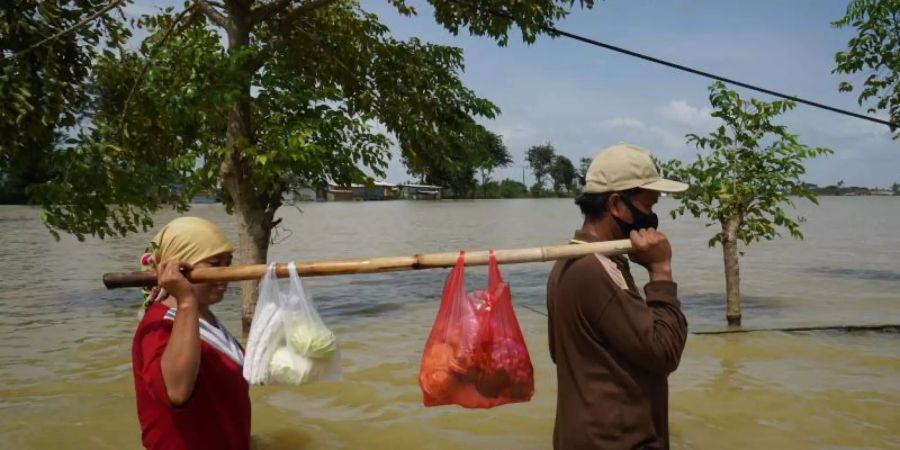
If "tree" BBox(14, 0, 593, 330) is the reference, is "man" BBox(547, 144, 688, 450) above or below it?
below

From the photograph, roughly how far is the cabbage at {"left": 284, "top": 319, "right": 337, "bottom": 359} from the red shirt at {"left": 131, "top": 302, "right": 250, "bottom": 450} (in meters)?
0.21

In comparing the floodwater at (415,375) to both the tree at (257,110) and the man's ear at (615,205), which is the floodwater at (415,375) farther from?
the man's ear at (615,205)

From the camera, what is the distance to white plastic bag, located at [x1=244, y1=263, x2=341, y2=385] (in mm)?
2387

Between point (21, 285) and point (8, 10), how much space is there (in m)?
10.0

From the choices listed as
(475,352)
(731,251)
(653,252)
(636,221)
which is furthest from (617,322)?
(731,251)

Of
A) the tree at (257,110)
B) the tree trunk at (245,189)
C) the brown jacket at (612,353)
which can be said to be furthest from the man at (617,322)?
the tree trunk at (245,189)

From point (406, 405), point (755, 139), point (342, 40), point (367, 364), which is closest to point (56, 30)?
point (342, 40)

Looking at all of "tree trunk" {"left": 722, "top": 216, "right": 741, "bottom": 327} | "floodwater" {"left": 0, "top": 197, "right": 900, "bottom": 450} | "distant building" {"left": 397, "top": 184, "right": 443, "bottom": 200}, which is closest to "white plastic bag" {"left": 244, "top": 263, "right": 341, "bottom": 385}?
"floodwater" {"left": 0, "top": 197, "right": 900, "bottom": 450}

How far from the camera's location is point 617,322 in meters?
2.07

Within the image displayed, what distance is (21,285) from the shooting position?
50.8 feet

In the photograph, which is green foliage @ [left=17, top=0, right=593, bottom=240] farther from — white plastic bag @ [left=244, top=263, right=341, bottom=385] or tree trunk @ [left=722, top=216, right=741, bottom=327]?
white plastic bag @ [left=244, top=263, right=341, bottom=385]

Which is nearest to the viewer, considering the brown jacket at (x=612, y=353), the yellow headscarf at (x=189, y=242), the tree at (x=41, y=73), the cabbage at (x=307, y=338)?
the brown jacket at (x=612, y=353)

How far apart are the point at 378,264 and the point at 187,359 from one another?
631mm

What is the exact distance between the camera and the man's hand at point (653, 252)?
215 centimetres
